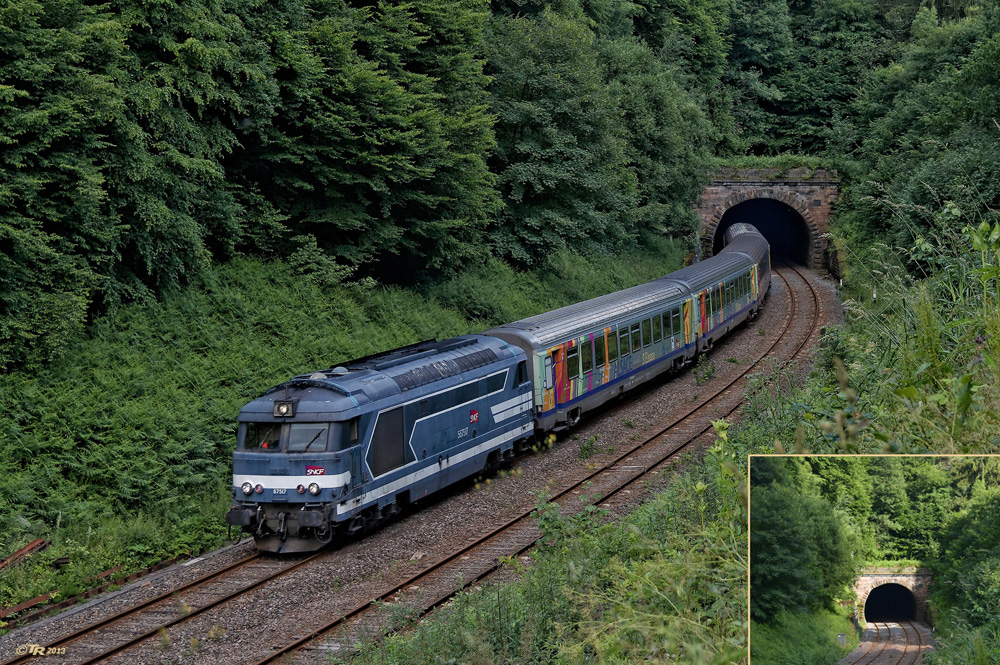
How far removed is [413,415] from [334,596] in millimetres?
3661

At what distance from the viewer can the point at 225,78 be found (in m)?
20.5

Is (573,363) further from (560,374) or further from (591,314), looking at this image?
(591,314)

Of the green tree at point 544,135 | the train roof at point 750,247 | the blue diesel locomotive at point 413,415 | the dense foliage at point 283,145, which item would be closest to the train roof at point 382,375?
the blue diesel locomotive at point 413,415

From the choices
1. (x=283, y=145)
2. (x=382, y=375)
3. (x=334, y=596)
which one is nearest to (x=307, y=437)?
(x=382, y=375)

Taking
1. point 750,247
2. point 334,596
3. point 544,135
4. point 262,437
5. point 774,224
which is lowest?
point 774,224

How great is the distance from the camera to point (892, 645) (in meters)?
3.09

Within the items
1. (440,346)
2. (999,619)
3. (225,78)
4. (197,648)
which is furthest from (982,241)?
(225,78)

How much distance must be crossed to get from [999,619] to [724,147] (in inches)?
2303

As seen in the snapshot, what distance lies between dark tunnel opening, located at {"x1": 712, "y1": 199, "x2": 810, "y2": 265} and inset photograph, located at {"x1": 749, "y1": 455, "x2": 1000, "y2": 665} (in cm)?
5496

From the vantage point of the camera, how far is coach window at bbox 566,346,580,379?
65.8ft

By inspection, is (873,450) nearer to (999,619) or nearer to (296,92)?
(999,619)

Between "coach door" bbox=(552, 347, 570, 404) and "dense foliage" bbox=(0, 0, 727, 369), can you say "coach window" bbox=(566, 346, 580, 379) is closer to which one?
"coach door" bbox=(552, 347, 570, 404)

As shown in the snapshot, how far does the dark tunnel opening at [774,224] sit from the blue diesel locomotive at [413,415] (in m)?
37.4

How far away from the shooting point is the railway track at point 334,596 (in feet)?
34.5
